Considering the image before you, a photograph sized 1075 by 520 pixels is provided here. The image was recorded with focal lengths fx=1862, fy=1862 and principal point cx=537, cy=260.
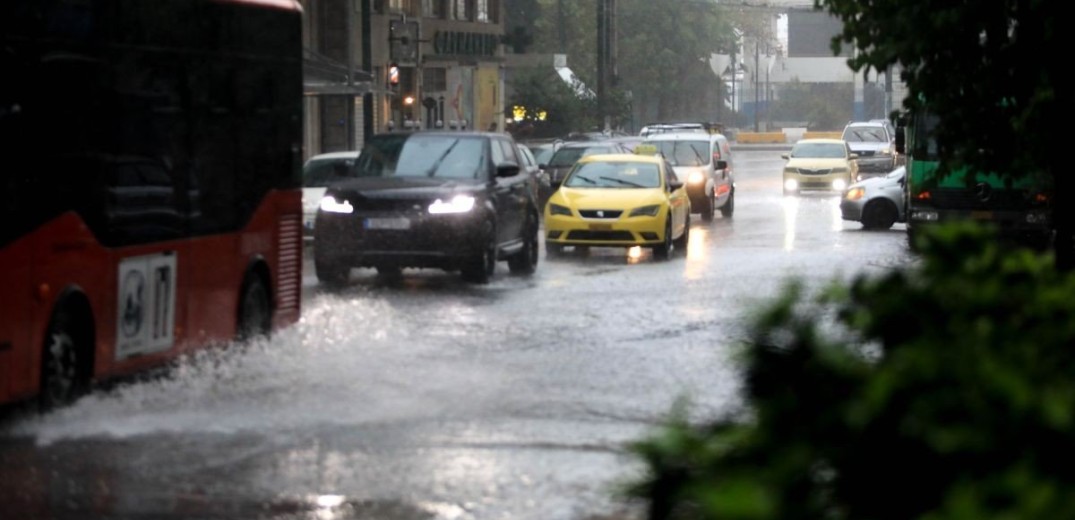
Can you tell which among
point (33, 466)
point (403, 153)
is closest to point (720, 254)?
point (403, 153)

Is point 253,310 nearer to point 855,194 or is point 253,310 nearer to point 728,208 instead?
point 855,194

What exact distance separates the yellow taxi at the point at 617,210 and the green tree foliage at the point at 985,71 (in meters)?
15.2

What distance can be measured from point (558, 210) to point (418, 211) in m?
5.98

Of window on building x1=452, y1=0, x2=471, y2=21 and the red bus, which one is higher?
window on building x1=452, y1=0, x2=471, y2=21

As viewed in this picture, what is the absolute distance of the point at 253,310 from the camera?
14.0m

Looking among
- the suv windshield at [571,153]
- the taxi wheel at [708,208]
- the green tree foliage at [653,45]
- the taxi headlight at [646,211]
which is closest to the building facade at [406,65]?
the suv windshield at [571,153]

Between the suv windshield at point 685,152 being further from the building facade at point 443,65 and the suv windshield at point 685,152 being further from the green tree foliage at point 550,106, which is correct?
the green tree foliage at point 550,106

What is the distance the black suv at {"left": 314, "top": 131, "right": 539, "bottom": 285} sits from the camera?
2025cm

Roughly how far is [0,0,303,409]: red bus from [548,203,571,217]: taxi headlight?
11263 mm

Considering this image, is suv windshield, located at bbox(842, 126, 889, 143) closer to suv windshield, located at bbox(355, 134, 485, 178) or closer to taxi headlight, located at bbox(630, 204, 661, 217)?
taxi headlight, located at bbox(630, 204, 661, 217)

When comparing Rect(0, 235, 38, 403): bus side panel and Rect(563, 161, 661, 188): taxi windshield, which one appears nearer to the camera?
Rect(0, 235, 38, 403): bus side panel

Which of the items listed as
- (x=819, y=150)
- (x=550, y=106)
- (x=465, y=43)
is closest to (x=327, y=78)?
(x=819, y=150)

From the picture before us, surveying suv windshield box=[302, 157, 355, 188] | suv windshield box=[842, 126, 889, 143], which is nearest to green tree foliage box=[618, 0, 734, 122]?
suv windshield box=[842, 126, 889, 143]

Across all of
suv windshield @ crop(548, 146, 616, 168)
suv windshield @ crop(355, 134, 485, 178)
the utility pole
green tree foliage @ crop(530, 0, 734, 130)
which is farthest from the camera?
green tree foliage @ crop(530, 0, 734, 130)
